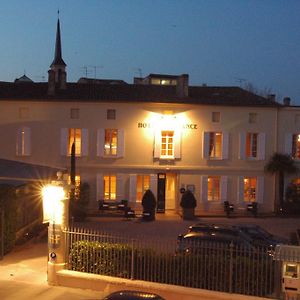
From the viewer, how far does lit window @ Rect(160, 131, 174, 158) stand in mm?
32781

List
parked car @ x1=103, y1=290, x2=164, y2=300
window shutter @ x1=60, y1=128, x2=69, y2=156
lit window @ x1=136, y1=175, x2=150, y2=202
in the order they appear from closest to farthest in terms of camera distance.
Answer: parked car @ x1=103, y1=290, x2=164, y2=300 → window shutter @ x1=60, y1=128, x2=69, y2=156 → lit window @ x1=136, y1=175, x2=150, y2=202

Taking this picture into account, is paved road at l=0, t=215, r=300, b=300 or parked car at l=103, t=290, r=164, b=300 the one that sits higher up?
parked car at l=103, t=290, r=164, b=300

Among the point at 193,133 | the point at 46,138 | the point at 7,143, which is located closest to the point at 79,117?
the point at 46,138

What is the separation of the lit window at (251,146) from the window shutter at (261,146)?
0.33m

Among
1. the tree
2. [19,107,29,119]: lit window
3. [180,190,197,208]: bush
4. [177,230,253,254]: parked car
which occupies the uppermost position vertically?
[19,107,29,119]: lit window

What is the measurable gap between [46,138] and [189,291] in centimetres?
2054

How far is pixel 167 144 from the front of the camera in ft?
108

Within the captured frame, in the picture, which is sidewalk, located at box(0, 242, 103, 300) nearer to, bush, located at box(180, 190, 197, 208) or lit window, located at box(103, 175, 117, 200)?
bush, located at box(180, 190, 197, 208)

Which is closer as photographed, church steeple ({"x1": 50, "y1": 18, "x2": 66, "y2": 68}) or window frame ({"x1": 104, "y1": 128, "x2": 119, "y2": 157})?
window frame ({"x1": 104, "y1": 128, "x2": 119, "y2": 157})

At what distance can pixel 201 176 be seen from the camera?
3294 cm

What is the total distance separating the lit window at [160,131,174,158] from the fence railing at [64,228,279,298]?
17.5 metres

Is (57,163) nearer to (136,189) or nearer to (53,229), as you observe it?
(136,189)

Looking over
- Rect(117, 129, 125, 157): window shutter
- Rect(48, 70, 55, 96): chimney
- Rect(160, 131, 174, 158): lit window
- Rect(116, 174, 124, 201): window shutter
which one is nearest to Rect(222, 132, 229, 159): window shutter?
Rect(160, 131, 174, 158): lit window

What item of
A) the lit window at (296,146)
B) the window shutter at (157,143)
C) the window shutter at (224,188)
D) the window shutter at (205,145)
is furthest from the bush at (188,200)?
the lit window at (296,146)
